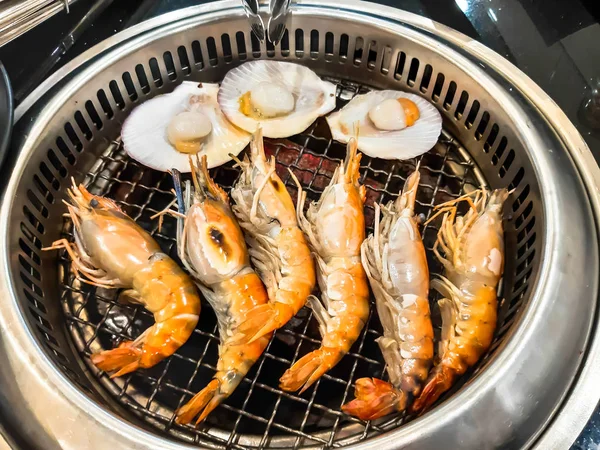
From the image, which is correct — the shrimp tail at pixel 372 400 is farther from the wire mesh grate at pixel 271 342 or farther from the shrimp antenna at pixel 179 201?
the shrimp antenna at pixel 179 201

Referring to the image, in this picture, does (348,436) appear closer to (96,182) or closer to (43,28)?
(96,182)

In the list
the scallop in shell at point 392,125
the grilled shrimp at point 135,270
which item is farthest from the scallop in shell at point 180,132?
the scallop in shell at point 392,125

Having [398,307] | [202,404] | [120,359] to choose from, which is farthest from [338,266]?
[120,359]

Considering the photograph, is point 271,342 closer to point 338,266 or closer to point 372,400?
point 338,266

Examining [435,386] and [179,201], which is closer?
[435,386]

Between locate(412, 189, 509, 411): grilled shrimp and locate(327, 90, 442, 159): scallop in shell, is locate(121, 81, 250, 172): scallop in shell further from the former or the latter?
locate(412, 189, 509, 411): grilled shrimp
